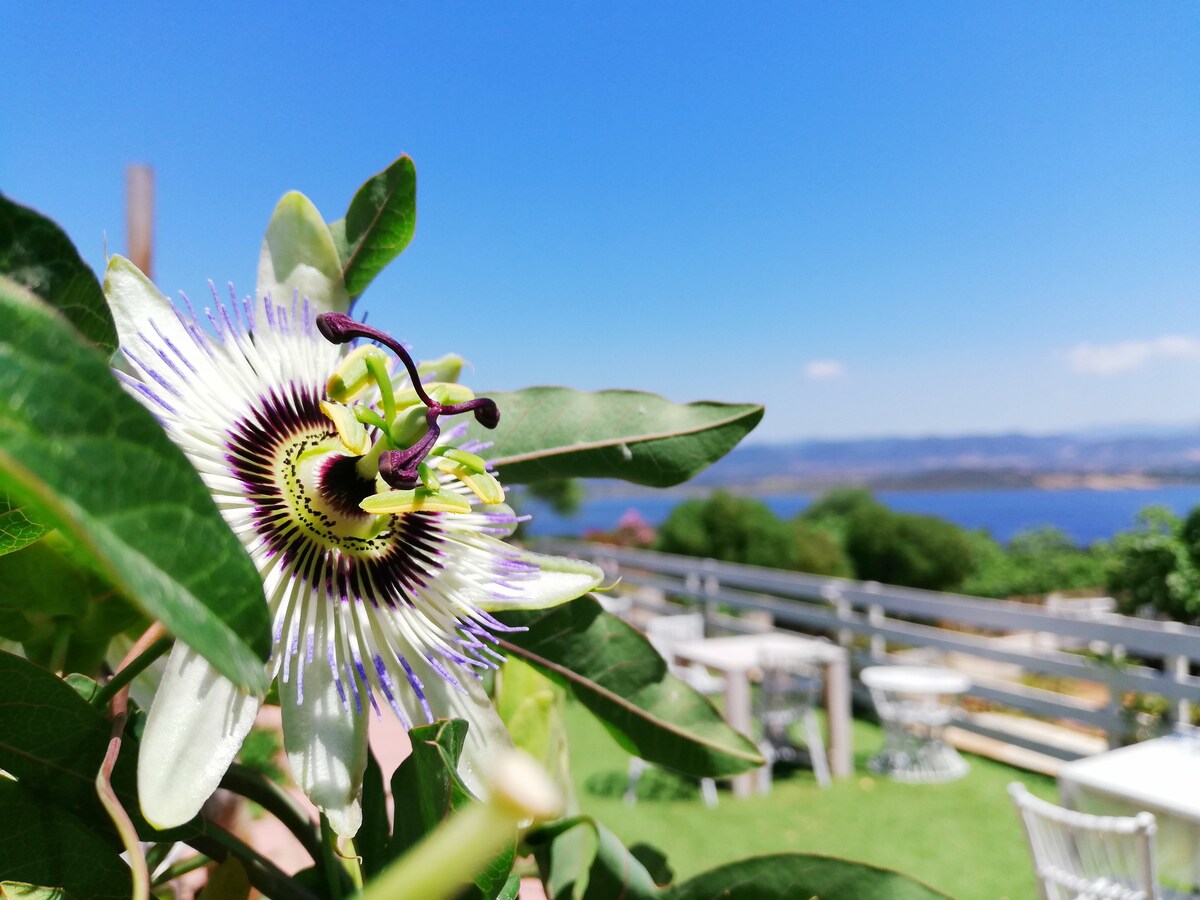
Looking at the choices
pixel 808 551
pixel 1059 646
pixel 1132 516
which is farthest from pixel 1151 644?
pixel 808 551

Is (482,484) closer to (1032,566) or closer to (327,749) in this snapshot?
(327,749)

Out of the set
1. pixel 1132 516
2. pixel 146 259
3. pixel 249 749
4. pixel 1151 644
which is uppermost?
pixel 146 259

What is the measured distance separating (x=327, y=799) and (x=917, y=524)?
312 inches

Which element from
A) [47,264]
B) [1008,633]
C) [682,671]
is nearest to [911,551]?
[1008,633]

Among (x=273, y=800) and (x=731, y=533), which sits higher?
(x=273, y=800)

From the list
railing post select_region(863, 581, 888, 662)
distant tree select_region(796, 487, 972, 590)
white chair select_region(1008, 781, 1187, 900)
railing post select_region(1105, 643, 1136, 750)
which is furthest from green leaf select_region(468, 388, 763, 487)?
distant tree select_region(796, 487, 972, 590)

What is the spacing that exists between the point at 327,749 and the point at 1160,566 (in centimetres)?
563

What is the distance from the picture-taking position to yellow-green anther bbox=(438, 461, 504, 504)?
1.03 feet

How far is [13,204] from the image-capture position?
16 centimetres

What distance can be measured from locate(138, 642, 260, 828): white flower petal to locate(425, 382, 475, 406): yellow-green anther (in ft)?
0.39

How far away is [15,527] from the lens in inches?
8.3

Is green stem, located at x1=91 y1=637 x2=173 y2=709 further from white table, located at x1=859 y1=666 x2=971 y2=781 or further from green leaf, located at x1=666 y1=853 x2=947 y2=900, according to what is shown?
white table, located at x1=859 y1=666 x2=971 y2=781

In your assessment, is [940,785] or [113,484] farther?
[940,785]

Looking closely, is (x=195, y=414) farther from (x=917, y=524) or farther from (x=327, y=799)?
(x=917, y=524)
